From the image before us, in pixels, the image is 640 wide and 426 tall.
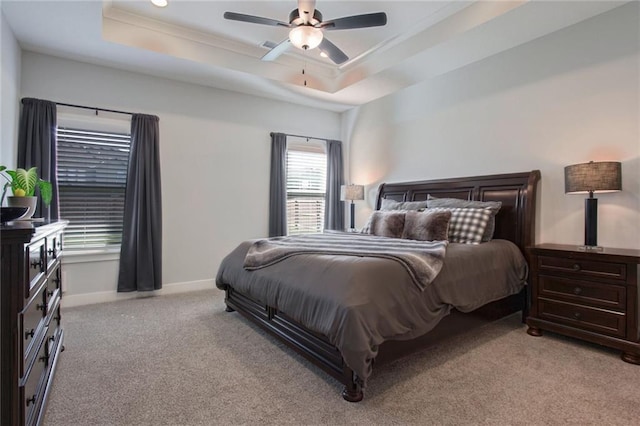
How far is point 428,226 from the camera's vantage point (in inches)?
125

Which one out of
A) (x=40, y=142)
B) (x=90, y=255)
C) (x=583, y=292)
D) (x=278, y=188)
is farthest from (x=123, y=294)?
(x=583, y=292)

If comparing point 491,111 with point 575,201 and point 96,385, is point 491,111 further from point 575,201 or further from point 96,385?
point 96,385

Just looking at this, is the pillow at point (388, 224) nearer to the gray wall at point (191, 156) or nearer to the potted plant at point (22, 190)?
the gray wall at point (191, 156)

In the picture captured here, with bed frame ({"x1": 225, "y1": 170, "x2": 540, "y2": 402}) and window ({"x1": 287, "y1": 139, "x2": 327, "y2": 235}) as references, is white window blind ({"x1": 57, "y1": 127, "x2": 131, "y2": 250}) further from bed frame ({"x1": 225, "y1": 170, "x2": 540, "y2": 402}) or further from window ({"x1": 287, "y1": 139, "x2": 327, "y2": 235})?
window ({"x1": 287, "y1": 139, "x2": 327, "y2": 235})

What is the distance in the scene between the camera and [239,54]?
3965 millimetres

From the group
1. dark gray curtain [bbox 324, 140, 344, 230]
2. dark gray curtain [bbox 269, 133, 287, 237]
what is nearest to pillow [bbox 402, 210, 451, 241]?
dark gray curtain [bbox 269, 133, 287, 237]

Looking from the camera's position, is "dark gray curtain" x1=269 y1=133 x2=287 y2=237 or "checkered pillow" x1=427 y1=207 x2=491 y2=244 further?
"dark gray curtain" x1=269 y1=133 x2=287 y2=237

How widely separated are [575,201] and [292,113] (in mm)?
3850

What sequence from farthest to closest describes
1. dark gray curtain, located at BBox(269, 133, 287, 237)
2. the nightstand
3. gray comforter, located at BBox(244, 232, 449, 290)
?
dark gray curtain, located at BBox(269, 133, 287, 237)
the nightstand
gray comforter, located at BBox(244, 232, 449, 290)

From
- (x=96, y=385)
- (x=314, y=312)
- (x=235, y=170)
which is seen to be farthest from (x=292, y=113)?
(x=96, y=385)

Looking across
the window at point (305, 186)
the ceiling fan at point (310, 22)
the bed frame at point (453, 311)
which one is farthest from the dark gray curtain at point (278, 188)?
the ceiling fan at point (310, 22)

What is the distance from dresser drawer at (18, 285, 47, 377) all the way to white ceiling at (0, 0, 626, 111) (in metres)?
2.41

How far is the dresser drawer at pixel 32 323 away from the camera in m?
1.26

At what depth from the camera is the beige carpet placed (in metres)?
1.69
